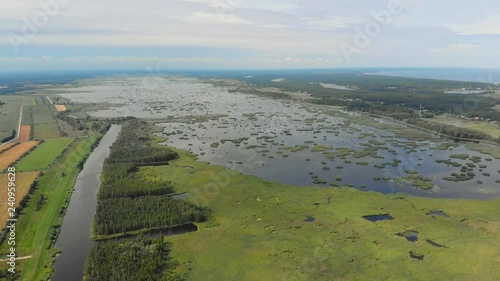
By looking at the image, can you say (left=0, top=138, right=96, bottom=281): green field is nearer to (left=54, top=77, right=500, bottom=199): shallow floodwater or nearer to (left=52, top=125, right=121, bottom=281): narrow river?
(left=52, top=125, right=121, bottom=281): narrow river

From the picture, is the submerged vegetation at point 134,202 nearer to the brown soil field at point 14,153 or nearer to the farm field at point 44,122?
the brown soil field at point 14,153

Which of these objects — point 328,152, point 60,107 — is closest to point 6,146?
point 328,152

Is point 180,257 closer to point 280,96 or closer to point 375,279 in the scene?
point 375,279

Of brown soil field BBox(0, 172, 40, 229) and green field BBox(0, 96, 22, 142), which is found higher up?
green field BBox(0, 96, 22, 142)

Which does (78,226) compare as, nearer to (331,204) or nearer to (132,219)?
(132,219)

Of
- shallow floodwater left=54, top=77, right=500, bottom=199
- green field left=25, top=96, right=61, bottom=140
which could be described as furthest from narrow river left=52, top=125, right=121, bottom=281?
green field left=25, top=96, right=61, bottom=140
